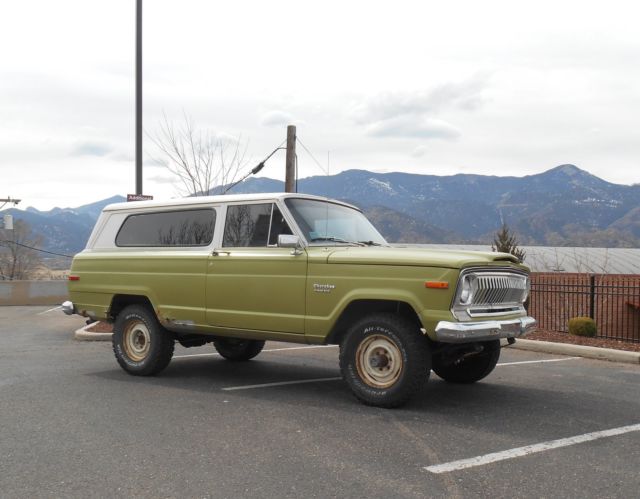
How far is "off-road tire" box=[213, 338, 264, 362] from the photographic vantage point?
884 cm

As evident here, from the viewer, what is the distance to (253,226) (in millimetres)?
6961

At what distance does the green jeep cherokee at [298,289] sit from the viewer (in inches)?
224

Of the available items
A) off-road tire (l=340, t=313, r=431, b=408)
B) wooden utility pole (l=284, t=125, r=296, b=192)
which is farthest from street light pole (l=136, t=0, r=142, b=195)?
off-road tire (l=340, t=313, r=431, b=408)

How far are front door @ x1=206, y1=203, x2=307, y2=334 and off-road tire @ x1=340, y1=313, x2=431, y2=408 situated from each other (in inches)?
26.4

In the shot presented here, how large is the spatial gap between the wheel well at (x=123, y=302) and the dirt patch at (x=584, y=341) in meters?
7.07

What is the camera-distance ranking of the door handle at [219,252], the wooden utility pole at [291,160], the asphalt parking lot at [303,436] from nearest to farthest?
the asphalt parking lot at [303,436]
the door handle at [219,252]
the wooden utility pole at [291,160]

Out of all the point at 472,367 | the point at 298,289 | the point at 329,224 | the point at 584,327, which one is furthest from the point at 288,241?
the point at 584,327

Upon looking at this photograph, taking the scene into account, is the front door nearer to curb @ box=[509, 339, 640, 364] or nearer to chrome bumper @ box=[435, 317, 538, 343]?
chrome bumper @ box=[435, 317, 538, 343]

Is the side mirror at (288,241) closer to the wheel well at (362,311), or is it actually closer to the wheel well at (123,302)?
the wheel well at (362,311)

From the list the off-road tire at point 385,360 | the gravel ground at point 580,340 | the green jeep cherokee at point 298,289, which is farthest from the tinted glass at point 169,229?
the gravel ground at point 580,340

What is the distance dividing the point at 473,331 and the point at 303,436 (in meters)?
1.75

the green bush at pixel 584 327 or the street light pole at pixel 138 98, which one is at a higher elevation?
the street light pole at pixel 138 98

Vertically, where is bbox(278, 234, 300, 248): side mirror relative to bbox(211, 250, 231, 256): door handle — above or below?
above

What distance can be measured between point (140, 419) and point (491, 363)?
392 centimetres
